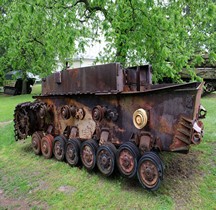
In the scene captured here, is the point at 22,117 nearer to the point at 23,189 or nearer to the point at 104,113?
the point at 23,189

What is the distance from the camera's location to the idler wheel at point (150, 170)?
3.27 m

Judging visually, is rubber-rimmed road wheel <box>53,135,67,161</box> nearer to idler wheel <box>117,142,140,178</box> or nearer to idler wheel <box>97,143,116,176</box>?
idler wheel <box>97,143,116,176</box>

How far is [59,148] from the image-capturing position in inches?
195

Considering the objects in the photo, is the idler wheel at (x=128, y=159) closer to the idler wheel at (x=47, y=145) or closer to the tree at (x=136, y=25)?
the idler wheel at (x=47, y=145)

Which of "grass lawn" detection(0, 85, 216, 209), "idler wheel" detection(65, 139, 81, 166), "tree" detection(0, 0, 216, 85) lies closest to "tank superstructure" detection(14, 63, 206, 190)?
"idler wheel" detection(65, 139, 81, 166)

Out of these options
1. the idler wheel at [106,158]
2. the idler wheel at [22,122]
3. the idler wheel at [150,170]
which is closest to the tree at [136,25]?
the idler wheel at [22,122]

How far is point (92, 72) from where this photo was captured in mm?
4328

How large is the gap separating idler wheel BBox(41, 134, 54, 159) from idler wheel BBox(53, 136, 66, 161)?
0.12 meters

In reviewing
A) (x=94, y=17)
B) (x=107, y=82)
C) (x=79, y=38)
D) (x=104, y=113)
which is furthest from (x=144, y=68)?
(x=94, y=17)

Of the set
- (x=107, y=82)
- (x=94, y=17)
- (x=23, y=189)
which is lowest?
(x=23, y=189)

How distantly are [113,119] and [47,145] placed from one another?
Answer: 1863 mm

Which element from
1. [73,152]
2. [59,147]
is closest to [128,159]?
[73,152]

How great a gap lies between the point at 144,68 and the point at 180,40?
1.43 m

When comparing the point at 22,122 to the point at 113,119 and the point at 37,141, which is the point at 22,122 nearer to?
the point at 37,141
